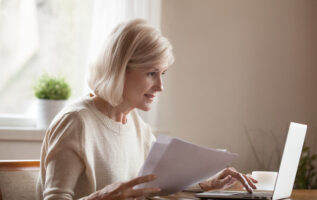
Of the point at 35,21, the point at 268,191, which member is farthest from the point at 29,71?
the point at 268,191

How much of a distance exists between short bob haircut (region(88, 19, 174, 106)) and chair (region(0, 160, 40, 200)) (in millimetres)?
372

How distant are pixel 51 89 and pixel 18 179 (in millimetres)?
1403

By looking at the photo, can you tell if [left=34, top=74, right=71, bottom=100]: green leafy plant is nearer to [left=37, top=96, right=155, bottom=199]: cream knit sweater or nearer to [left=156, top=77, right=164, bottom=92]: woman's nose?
[left=37, top=96, right=155, bottom=199]: cream knit sweater

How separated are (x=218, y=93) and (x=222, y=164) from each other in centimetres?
211

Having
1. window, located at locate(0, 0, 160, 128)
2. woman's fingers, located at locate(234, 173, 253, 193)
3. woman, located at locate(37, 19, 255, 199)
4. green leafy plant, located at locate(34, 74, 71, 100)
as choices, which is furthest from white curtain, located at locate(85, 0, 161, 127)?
woman's fingers, located at locate(234, 173, 253, 193)

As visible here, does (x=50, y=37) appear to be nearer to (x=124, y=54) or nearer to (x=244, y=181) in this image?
(x=124, y=54)

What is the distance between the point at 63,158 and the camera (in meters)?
1.40

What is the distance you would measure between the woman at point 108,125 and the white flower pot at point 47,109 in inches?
50.9

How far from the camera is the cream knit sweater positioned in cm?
139

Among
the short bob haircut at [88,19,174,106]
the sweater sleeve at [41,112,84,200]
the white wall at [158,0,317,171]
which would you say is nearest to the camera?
the sweater sleeve at [41,112,84,200]

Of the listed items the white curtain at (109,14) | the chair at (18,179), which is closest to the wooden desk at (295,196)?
the chair at (18,179)

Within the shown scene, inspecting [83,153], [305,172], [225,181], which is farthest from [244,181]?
[305,172]

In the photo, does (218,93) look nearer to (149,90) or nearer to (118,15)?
(118,15)

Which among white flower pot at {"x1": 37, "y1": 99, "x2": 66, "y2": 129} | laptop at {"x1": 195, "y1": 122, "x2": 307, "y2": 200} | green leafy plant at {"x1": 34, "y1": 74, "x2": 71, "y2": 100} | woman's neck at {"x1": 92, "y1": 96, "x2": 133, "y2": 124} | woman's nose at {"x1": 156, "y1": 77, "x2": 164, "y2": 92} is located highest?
woman's nose at {"x1": 156, "y1": 77, "x2": 164, "y2": 92}
